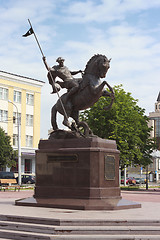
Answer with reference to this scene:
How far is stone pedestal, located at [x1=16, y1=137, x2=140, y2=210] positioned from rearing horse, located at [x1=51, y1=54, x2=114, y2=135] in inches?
52.8

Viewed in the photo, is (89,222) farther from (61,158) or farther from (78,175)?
(61,158)

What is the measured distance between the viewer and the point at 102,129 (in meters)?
42.7

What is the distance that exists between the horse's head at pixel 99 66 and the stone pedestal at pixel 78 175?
7.59ft

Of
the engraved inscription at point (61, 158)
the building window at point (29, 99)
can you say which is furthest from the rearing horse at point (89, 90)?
the building window at point (29, 99)

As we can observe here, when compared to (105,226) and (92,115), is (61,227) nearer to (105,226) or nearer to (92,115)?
(105,226)

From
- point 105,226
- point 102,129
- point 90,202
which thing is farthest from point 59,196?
point 102,129

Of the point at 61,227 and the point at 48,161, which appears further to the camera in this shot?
the point at 48,161

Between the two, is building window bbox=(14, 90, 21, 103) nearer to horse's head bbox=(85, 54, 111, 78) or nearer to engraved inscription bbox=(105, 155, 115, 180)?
horse's head bbox=(85, 54, 111, 78)

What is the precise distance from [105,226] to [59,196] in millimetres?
3750

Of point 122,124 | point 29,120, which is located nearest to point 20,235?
point 122,124

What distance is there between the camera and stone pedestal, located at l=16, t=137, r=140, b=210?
43.8ft

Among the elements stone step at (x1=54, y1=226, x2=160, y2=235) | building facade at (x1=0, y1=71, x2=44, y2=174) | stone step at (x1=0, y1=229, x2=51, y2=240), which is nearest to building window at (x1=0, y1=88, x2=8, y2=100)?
building facade at (x1=0, y1=71, x2=44, y2=174)

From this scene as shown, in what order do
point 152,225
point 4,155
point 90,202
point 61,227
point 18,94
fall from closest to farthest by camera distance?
point 61,227, point 152,225, point 90,202, point 4,155, point 18,94

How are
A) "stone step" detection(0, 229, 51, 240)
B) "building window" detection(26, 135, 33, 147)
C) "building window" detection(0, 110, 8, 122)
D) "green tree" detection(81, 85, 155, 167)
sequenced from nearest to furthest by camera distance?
"stone step" detection(0, 229, 51, 240) < "green tree" detection(81, 85, 155, 167) < "building window" detection(0, 110, 8, 122) < "building window" detection(26, 135, 33, 147)
